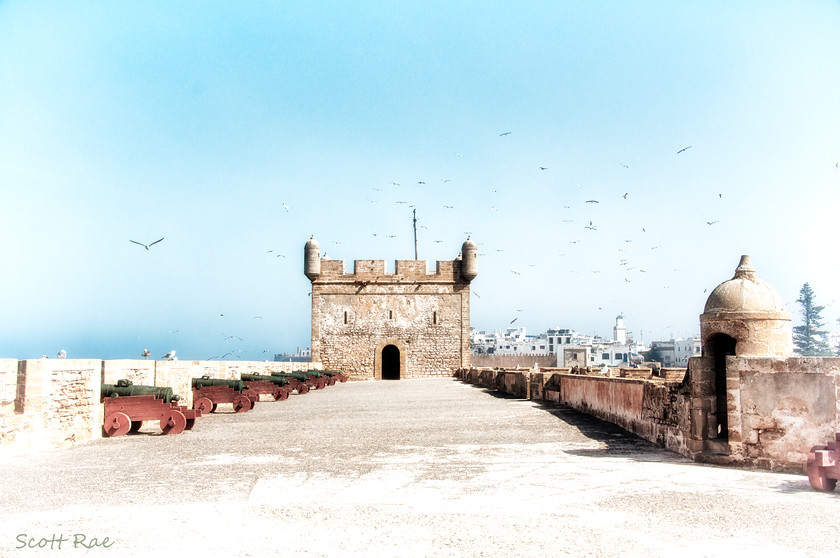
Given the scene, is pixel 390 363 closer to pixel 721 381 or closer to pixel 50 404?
pixel 50 404

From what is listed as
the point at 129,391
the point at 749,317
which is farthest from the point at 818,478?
the point at 129,391

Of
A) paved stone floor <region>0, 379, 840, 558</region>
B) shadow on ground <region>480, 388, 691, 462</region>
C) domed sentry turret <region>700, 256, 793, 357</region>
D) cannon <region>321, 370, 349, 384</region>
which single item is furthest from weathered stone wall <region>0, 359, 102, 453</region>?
cannon <region>321, 370, 349, 384</region>

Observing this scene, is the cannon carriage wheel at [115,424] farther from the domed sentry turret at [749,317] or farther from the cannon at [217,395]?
the domed sentry turret at [749,317]

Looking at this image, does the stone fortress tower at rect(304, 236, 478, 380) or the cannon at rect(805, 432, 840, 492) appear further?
the stone fortress tower at rect(304, 236, 478, 380)

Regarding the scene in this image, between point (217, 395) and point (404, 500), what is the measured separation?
8714 mm

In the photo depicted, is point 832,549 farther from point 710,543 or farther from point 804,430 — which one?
point 804,430

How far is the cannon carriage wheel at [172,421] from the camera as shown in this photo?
913cm

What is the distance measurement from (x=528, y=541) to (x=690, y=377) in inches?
156

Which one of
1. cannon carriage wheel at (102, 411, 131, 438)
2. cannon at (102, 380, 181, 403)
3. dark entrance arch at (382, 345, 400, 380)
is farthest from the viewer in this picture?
dark entrance arch at (382, 345, 400, 380)

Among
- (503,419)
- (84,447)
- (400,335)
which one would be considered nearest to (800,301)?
(400,335)

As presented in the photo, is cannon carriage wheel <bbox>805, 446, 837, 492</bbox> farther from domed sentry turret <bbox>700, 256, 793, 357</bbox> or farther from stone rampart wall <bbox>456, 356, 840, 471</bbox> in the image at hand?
domed sentry turret <bbox>700, 256, 793, 357</bbox>

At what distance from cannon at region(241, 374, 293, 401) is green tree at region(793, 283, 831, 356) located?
8342 centimetres

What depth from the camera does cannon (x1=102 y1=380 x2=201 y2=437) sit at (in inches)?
355

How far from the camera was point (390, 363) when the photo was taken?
117ft
